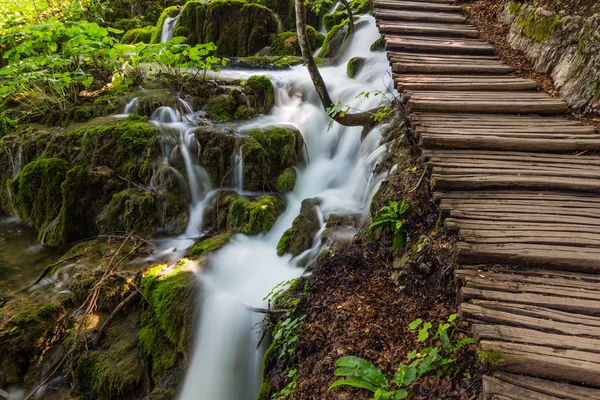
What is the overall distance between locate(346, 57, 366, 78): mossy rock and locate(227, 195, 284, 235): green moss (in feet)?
14.4

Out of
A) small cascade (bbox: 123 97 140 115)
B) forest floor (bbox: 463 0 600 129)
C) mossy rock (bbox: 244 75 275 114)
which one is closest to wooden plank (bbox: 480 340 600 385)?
forest floor (bbox: 463 0 600 129)

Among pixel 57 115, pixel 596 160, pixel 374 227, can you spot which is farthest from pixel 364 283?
pixel 57 115

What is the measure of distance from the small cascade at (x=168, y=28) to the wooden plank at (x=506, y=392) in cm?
1331

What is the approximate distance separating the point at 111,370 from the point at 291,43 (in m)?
10.3

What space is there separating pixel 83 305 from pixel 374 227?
12.3 feet

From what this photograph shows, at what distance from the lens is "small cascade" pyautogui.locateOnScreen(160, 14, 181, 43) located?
1235 centimetres

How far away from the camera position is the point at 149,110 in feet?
24.4

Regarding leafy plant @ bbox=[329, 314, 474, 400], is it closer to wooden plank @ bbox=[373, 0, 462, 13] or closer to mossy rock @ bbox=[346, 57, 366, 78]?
wooden plank @ bbox=[373, 0, 462, 13]

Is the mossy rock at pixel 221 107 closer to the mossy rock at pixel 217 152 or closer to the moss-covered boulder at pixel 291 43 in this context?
the mossy rock at pixel 217 152

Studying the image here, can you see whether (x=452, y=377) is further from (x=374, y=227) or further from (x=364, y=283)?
(x=374, y=227)

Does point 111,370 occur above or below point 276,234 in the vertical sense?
below

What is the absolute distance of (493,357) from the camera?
1.92 m

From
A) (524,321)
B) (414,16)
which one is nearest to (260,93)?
(414,16)

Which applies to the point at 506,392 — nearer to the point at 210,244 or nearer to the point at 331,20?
the point at 210,244
